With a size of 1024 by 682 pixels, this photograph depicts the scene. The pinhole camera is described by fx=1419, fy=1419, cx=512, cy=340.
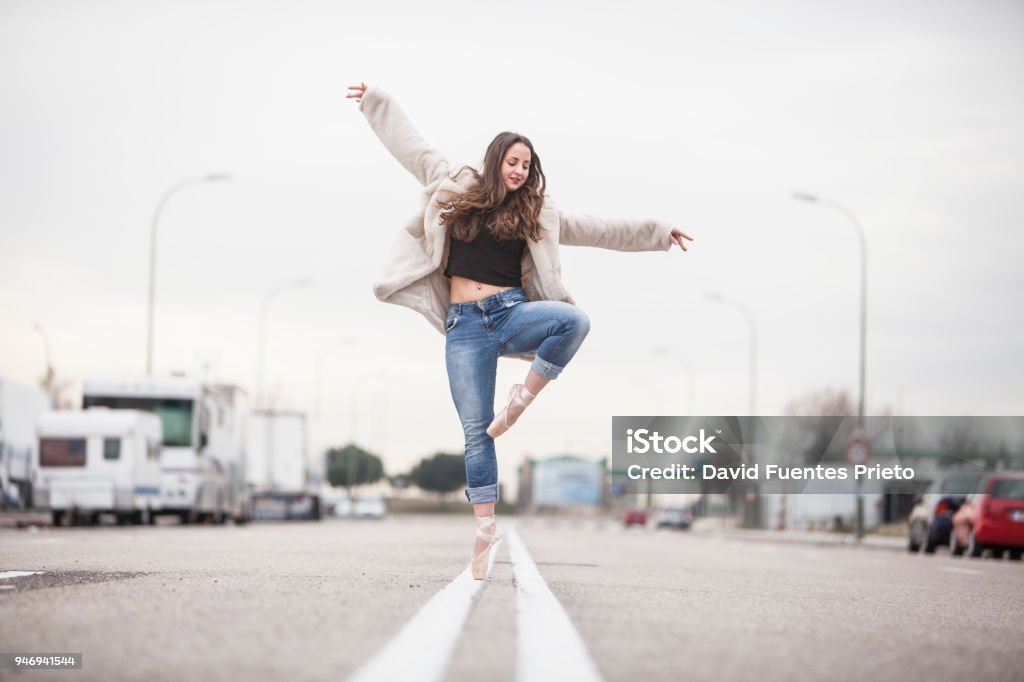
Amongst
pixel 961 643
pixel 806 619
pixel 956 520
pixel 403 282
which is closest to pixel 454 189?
pixel 403 282

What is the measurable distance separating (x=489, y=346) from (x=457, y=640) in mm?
2938

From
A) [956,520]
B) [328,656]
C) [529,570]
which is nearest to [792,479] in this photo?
[956,520]

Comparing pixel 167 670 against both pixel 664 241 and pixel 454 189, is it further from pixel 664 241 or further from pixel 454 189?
pixel 664 241

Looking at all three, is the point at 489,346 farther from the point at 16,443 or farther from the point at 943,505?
the point at 16,443

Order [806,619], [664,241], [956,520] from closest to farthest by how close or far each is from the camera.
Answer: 1. [806,619]
2. [664,241]
3. [956,520]

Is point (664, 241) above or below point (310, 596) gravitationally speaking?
above

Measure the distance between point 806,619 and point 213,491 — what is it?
30.5 meters

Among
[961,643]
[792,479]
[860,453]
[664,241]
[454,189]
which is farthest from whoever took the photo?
[792,479]

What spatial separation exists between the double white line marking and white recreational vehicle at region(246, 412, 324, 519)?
4330 centimetres

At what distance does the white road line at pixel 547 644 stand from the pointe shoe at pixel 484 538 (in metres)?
0.73

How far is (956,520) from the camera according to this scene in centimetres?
2475

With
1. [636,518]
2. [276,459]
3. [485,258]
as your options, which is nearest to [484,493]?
[485,258]

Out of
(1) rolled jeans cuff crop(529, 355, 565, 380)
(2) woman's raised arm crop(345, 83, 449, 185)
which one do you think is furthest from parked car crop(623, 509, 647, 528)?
(1) rolled jeans cuff crop(529, 355, 565, 380)

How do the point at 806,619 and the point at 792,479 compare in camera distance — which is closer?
the point at 806,619
